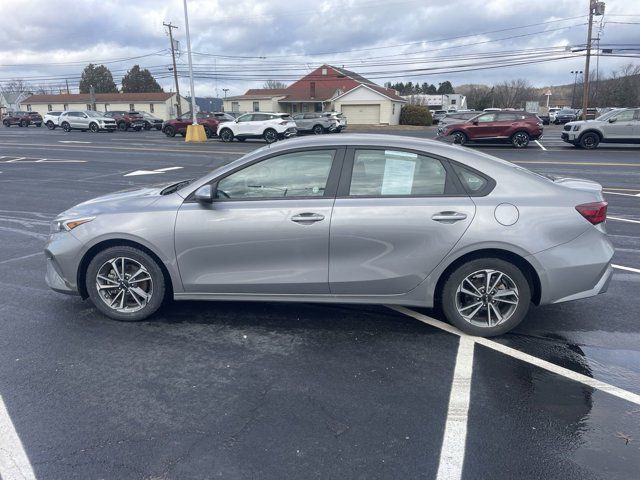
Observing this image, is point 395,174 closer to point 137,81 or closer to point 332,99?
point 332,99

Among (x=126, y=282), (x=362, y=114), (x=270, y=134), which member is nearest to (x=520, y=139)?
(x=270, y=134)

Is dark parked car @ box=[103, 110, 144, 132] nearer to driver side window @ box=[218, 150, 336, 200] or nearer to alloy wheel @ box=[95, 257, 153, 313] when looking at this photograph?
alloy wheel @ box=[95, 257, 153, 313]

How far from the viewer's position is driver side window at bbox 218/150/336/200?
4203 millimetres

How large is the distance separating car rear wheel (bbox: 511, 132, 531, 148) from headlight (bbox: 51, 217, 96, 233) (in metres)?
22.0

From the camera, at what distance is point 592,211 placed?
4016 millimetres

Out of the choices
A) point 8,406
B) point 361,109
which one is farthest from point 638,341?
point 361,109

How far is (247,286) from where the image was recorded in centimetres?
426

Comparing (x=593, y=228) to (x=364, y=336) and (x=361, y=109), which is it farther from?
(x=361, y=109)

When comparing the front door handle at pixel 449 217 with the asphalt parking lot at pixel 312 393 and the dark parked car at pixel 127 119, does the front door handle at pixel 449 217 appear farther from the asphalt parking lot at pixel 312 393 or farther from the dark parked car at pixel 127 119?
the dark parked car at pixel 127 119

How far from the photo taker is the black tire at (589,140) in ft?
71.2

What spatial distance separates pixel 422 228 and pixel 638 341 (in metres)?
2.01

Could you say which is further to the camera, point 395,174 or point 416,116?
point 416,116

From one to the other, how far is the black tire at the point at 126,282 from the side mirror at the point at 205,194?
2.28 ft

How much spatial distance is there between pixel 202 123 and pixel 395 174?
3058cm
